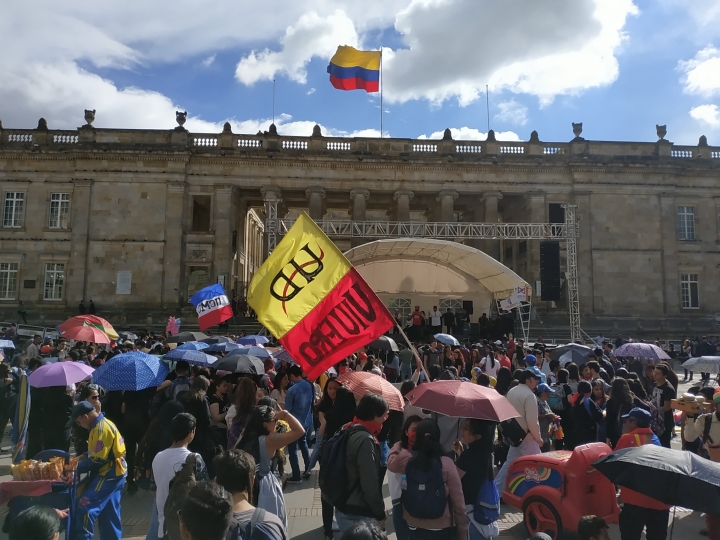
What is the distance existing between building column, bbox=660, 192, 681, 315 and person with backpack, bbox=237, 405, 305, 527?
33665mm

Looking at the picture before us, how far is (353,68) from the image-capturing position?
32.2 metres

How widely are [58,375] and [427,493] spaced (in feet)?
19.3

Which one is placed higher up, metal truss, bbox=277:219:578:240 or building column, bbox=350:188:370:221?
building column, bbox=350:188:370:221

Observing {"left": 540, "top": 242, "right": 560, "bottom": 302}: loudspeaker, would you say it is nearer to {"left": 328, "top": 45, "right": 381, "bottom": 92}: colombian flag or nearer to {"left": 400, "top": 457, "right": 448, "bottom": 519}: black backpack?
{"left": 328, "top": 45, "right": 381, "bottom": 92}: colombian flag

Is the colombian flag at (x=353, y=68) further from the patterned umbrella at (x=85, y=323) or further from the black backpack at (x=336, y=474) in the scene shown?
the black backpack at (x=336, y=474)

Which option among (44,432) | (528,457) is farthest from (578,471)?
(44,432)

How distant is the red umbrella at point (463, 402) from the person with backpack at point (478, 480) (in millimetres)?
255

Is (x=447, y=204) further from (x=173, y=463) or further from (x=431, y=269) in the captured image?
(x=173, y=463)

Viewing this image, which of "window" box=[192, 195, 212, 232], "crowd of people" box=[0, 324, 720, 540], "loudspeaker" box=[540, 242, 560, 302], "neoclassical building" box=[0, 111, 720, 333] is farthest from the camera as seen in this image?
"window" box=[192, 195, 212, 232]

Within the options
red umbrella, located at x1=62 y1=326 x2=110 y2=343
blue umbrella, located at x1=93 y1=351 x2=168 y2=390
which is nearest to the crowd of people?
blue umbrella, located at x1=93 y1=351 x2=168 y2=390

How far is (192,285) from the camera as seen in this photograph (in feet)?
108

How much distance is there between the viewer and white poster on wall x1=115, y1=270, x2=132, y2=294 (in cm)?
3170

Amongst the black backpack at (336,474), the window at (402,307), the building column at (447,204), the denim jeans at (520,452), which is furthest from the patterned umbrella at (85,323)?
the building column at (447,204)

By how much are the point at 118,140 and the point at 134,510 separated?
2947 cm
